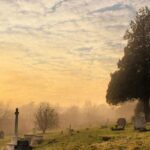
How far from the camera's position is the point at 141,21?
64875mm

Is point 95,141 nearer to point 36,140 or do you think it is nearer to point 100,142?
point 100,142

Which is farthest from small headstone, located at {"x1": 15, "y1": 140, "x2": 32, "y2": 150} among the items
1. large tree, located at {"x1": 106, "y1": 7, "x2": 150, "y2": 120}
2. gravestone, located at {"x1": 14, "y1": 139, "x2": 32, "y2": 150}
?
large tree, located at {"x1": 106, "y1": 7, "x2": 150, "y2": 120}

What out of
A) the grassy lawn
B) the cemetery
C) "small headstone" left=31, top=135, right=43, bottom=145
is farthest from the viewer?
"small headstone" left=31, top=135, right=43, bottom=145

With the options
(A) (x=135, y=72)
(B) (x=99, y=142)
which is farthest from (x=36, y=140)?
(A) (x=135, y=72)

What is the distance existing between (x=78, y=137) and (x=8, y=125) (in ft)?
359

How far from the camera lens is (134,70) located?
6231 centimetres

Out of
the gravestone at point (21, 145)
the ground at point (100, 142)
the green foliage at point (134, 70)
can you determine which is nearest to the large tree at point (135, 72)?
the green foliage at point (134, 70)

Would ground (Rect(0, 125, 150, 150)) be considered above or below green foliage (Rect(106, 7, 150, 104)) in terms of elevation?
below

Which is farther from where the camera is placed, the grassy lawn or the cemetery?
the cemetery

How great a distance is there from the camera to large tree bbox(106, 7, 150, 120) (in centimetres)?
6159

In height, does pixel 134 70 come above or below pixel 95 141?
above

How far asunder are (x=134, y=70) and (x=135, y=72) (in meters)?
0.35

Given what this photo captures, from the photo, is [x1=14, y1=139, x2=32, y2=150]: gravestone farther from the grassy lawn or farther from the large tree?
the large tree

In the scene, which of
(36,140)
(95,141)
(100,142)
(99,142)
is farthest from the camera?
(36,140)
